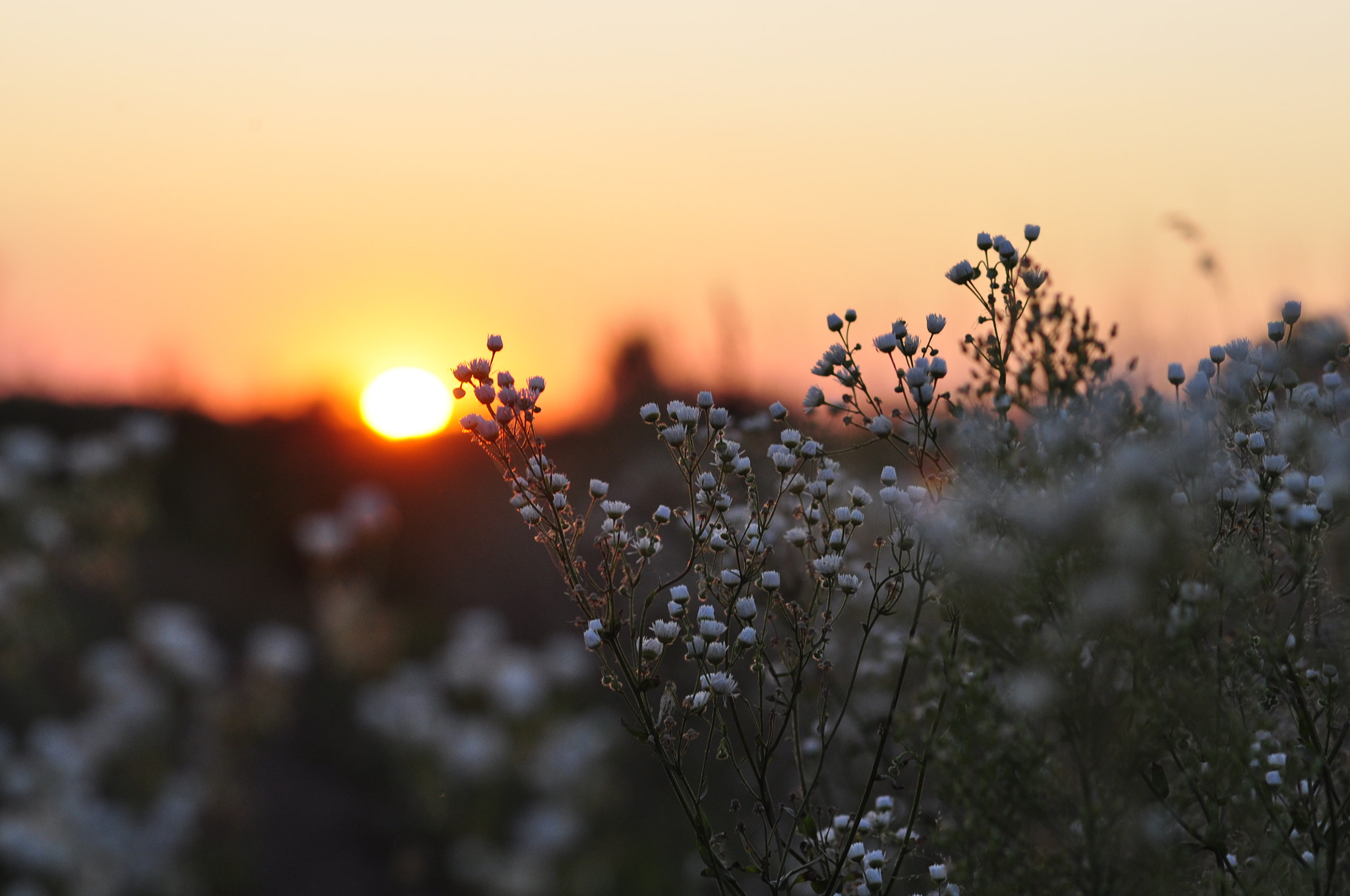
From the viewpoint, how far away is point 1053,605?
6.76 ft

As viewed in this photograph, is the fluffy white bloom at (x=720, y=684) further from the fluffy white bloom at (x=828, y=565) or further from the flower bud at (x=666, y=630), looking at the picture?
the fluffy white bloom at (x=828, y=565)

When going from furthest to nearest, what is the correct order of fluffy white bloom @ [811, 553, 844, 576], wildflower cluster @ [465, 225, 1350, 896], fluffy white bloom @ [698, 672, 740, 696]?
fluffy white bloom @ [811, 553, 844, 576], fluffy white bloom @ [698, 672, 740, 696], wildflower cluster @ [465, 225, 1350, 896]

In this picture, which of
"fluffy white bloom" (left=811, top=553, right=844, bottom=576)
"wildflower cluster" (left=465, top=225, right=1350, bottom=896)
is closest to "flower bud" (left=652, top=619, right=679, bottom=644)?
"wildflower cluster" (left=465, top=225, right=1350, bottom=896)

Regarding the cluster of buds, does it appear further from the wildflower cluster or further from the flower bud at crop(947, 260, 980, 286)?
the flower bud at crop(947, 260, 980, 286)

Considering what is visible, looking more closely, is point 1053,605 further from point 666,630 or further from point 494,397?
point 494,397

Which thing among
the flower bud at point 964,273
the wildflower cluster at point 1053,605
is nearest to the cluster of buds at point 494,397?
the wildflower cluster at point 1053,605

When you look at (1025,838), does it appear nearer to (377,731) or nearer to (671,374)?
(377,731)

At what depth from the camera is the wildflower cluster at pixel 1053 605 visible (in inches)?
76.7

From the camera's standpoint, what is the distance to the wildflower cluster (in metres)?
1.95

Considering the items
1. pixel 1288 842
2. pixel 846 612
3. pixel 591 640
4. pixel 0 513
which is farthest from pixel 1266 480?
pixel 0 513

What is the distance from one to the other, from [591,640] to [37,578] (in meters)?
4.77

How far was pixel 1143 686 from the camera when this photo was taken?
1893 millimetres

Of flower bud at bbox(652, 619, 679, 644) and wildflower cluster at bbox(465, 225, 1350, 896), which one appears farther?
flower bud at bbox(652, 619, 679, 644)

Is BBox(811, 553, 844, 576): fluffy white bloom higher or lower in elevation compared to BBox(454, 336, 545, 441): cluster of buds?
lower
